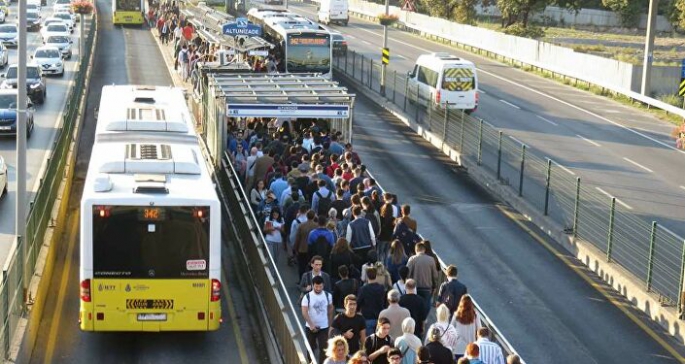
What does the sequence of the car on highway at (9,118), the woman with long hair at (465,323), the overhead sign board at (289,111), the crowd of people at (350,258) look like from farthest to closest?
the car on highway at (9,118) < the overhead sign board at (289,111) < the woman with long hair at (465,323) < the crowd of people at (350,258)

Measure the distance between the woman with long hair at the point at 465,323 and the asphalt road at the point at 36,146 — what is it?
11.1m

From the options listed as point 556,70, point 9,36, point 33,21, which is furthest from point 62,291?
point 33,21

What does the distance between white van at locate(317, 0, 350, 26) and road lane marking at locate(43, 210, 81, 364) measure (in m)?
62.2

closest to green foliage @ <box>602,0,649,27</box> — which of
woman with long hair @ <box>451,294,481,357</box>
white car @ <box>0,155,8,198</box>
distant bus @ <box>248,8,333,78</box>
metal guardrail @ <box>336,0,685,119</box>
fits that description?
metal guardrail @ <box>336,0,685,119</box>

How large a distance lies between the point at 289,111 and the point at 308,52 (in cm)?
2135

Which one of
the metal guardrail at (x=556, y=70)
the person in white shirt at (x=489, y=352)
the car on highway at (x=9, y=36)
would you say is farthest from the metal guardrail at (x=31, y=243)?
the car on highway at (x=9, y=36)

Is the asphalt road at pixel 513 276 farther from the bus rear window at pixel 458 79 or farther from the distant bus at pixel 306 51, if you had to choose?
the distant bus at pixel 306 51

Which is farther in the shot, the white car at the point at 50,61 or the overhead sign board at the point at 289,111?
the white car at the point at 50,61

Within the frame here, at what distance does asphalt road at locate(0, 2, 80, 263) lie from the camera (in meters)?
27.3

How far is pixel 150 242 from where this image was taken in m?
17.8

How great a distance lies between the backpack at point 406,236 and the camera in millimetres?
20406

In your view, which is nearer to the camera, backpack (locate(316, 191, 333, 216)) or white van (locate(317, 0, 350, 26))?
backpack (locate(316, 191, 333, 216))

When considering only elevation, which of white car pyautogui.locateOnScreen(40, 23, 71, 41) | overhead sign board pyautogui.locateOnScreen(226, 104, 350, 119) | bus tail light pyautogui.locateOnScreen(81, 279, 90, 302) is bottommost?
bus tail light pyautogui.locateOnScreen(81, 279, 90, 302)

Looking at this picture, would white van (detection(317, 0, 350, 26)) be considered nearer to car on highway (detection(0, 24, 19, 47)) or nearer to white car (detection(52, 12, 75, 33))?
white car (detection(52, 12, 75, 33))
